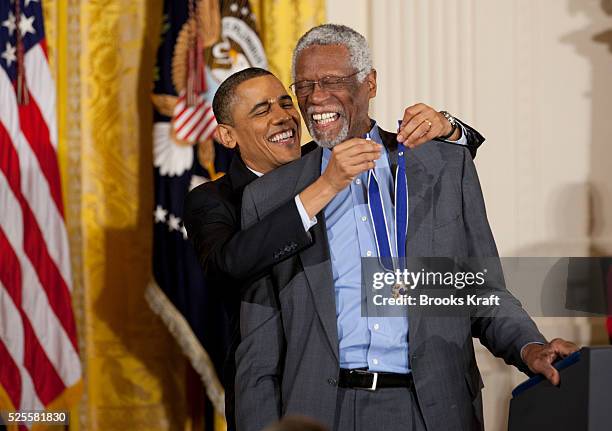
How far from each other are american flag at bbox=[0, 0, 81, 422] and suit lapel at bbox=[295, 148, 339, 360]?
2282 mm

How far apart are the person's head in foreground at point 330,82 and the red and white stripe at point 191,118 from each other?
6.08ft

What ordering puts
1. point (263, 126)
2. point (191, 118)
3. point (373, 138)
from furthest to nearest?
point (191, 118) < point (263, 126) < point (373, 138)

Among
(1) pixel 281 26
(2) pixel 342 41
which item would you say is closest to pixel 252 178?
(2) pixel 342 41

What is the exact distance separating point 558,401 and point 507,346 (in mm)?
274

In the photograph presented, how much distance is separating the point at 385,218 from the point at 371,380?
0.38 meters

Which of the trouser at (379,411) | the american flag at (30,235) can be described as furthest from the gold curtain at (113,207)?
the trouser at (379,411)

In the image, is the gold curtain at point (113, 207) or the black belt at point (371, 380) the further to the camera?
the gold curtain at point (113, 207)

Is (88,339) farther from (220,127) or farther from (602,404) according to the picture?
(602,404)

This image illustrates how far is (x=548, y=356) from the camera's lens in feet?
6.96

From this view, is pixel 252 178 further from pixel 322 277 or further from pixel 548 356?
pixel 548 356

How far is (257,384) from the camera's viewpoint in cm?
234

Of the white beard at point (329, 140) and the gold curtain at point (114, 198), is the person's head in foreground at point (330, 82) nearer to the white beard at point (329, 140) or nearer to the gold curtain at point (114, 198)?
the white beard at point (329, 140)

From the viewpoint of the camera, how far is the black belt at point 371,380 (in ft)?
7.46

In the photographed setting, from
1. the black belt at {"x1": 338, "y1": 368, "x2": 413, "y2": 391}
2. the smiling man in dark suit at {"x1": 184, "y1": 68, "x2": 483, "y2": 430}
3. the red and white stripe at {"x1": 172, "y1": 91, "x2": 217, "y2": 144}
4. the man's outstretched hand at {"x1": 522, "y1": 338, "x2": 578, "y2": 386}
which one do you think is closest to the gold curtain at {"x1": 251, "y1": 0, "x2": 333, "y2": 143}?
the red and white stripe at {"x1": 172, "y1": 91, "x2": 217, "y2": 144}
